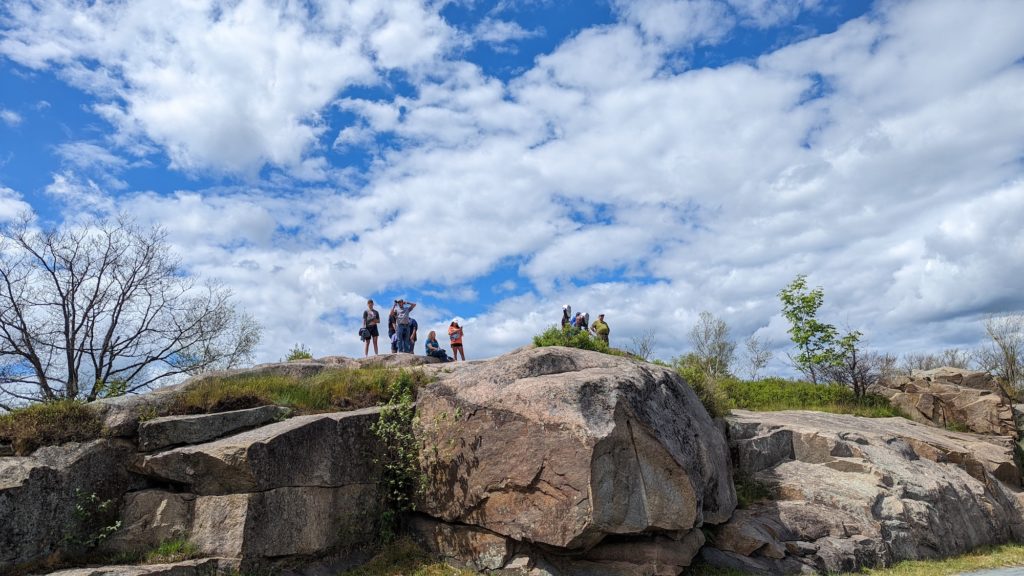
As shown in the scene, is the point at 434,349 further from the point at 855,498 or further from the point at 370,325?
the point at 855,498

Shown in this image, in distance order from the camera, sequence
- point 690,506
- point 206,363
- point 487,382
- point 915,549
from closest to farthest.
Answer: point 690,506, point 487,382, point 915,549, point 206,363

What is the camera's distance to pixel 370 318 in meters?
23.3

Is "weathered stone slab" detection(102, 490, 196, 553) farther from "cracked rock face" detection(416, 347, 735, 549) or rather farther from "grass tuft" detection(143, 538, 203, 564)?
"cracked rock face" detection(416, 347, 735, 549)

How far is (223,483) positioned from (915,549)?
1210 cm

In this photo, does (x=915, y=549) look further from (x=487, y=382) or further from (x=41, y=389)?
(x=41, y=389)

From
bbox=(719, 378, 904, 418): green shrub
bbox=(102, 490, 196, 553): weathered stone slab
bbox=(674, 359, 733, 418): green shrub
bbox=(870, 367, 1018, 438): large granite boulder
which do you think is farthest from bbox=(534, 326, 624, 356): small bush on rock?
bbox=(870, 367, 1018, 438): large granite boulder

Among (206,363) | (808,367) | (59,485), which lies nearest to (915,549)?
(59,485)

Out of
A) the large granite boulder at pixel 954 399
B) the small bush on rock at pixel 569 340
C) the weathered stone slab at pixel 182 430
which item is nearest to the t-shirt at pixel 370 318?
the small bush on rock at pixel 569 340

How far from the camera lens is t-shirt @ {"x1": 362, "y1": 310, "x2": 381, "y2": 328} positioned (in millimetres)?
23328

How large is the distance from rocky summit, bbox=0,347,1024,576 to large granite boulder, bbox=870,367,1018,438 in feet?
39.9

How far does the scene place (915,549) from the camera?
12594 mm

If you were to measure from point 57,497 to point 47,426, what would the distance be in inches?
47.9

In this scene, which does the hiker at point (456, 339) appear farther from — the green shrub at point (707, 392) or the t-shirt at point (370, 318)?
→ the green shrub at point (707, 392)

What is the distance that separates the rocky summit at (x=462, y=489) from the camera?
30.5 ft
